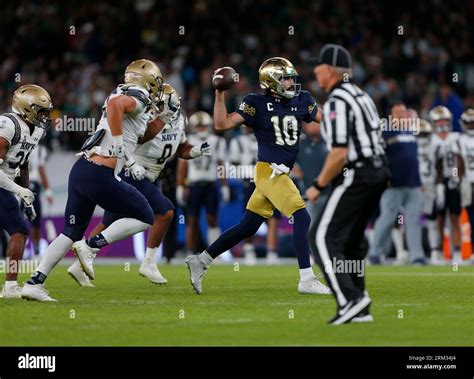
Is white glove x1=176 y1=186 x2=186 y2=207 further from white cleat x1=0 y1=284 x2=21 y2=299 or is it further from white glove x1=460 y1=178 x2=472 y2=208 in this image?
white cleat x1=0 y1=284 x2=21 y2=299

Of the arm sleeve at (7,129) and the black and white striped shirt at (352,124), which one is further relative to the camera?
the arm sleeve at (7,129)

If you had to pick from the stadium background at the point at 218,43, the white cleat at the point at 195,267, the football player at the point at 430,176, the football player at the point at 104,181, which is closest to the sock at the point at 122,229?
the football player at the point at 104,181

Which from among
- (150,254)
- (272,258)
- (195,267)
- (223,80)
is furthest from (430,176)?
(223,80)

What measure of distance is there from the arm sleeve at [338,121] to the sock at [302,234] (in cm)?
255

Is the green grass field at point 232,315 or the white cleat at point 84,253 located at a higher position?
the white cleat at point 84,253

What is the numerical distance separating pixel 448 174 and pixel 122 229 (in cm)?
698

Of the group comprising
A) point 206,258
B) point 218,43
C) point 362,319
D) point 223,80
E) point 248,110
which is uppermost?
point 218,43

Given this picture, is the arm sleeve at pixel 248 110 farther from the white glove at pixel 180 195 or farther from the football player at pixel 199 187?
the white glove at pixel 180 195

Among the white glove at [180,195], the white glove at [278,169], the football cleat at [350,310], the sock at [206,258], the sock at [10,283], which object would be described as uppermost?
the white glove at [180,195]

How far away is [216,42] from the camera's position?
71.6 feet

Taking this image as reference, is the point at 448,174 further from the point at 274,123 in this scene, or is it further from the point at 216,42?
the point at 216,42

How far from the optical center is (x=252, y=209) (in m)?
10.2

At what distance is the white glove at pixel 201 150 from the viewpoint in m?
11.0

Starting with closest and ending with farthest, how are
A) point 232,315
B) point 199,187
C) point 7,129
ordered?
1. point 232,315
2. point 7,129
3. point 199,187
